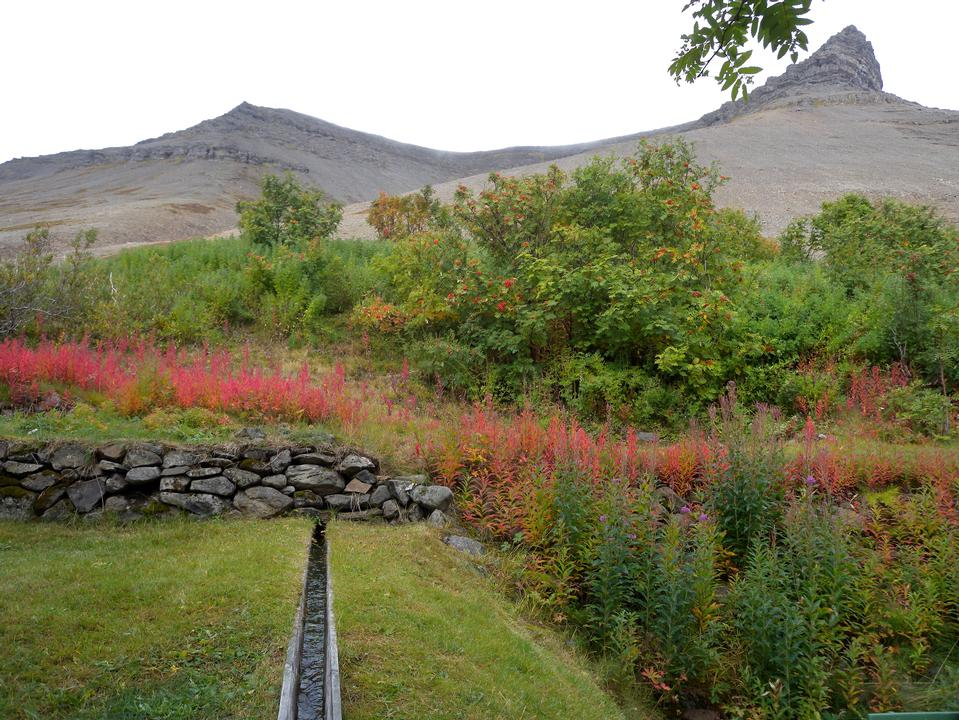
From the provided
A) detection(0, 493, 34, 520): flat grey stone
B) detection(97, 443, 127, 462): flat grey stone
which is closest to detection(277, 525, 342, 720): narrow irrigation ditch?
detection(97, 443, 127, 462): flat grey stone

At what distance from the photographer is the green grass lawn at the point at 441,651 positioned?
352 centimetres

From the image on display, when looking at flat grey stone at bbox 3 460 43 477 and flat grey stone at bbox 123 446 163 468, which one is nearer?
flat grey stone at bbox 3 460 43 477

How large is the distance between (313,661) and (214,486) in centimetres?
299

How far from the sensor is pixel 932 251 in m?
11.5

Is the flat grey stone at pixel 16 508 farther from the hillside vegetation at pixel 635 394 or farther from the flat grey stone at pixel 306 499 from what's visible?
the flat grey stone at pixel 306 499

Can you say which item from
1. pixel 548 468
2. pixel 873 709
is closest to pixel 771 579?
pixel 873 709

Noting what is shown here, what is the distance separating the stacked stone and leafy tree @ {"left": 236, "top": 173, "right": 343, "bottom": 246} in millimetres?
12669

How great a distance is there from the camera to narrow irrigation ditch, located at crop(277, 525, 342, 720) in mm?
3195

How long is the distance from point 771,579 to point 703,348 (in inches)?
226

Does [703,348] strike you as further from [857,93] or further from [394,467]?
[857,93]

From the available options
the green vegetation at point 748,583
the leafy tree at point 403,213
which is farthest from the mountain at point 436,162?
the green vegetation at point 748,583

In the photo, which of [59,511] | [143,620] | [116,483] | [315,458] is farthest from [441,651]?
[59,511]

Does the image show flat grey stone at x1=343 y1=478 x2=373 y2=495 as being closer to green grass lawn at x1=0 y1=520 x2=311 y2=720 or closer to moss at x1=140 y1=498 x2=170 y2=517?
green grass lawn at x1=0 y1=520 x2=311 y2=720

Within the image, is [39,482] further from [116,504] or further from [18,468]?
[116,504]
